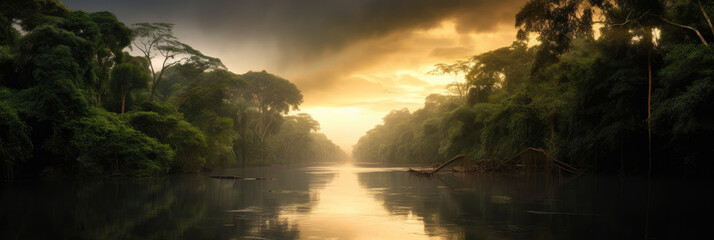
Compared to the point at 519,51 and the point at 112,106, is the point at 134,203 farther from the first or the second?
the point at 519,51

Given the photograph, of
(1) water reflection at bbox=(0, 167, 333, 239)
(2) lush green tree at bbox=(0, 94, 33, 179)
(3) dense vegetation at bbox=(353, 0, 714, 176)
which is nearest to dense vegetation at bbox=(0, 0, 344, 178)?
(2) lush green tree at bbox=(0, 94, 33, 179)

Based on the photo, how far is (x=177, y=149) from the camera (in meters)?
34.6

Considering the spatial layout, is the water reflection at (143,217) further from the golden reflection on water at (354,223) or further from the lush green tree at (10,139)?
the lush green tree at (10,139)

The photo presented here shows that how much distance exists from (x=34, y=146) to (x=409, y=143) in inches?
2511

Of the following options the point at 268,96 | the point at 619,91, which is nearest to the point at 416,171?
the point at 619,91

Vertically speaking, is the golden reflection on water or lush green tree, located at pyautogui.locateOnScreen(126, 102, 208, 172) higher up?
lush green tree, located at pyautogui.locateOnScreen(126, 102, 208, 172)

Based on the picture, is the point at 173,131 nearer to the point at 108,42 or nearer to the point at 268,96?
the point at 108,42

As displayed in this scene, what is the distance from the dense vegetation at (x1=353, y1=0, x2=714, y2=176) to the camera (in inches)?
828

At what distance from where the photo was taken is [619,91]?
25.2m

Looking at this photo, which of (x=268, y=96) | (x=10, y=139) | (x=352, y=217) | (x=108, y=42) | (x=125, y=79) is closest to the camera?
(x=352, y=217)

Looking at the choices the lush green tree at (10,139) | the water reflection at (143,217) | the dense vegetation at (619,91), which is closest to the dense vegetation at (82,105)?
the lush green tree at (10,139)

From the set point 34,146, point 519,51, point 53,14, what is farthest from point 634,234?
point 519,51

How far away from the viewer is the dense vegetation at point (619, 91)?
21031 mm

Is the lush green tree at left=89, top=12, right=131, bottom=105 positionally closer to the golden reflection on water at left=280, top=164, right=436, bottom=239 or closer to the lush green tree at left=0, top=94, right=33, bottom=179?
the lush green tree at left=0, top=94, right=33, bottom=179
